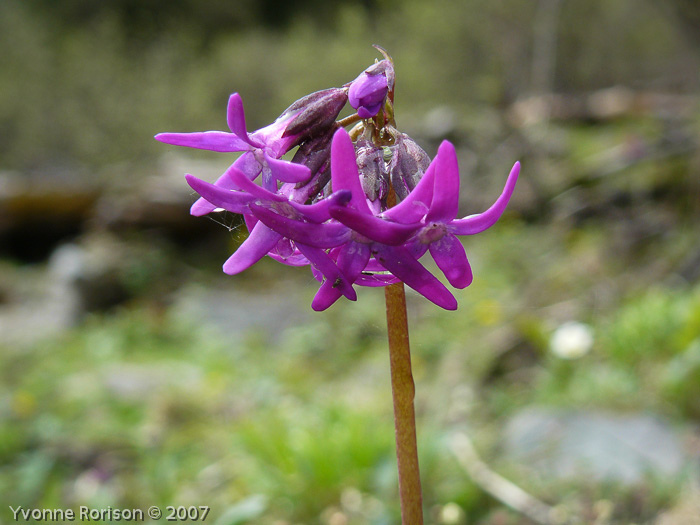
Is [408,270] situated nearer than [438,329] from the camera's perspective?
Yes

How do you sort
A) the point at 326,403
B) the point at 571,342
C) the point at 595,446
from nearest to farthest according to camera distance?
the point at 595,446 → the point at 326,403 → the point at 571,342

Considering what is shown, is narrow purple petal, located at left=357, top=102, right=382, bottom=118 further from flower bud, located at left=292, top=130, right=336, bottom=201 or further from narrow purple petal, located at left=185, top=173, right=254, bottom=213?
narrow purple petal, located at left=185, top=173, right=254, bottom=213

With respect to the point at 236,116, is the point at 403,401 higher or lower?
lower

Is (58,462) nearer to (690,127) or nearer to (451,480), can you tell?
(451,480)

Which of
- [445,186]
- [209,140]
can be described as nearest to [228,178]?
[209,140]

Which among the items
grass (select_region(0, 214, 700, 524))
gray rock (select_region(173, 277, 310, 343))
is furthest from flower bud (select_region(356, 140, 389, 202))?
gray rock (select_region(173, 277, 310, 343))

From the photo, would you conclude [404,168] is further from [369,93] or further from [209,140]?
[209,140]

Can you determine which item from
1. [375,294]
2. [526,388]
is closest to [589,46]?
[375,294]

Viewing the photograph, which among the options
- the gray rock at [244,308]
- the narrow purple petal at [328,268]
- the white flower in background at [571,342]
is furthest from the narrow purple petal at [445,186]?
the gray rock at [244,308]
